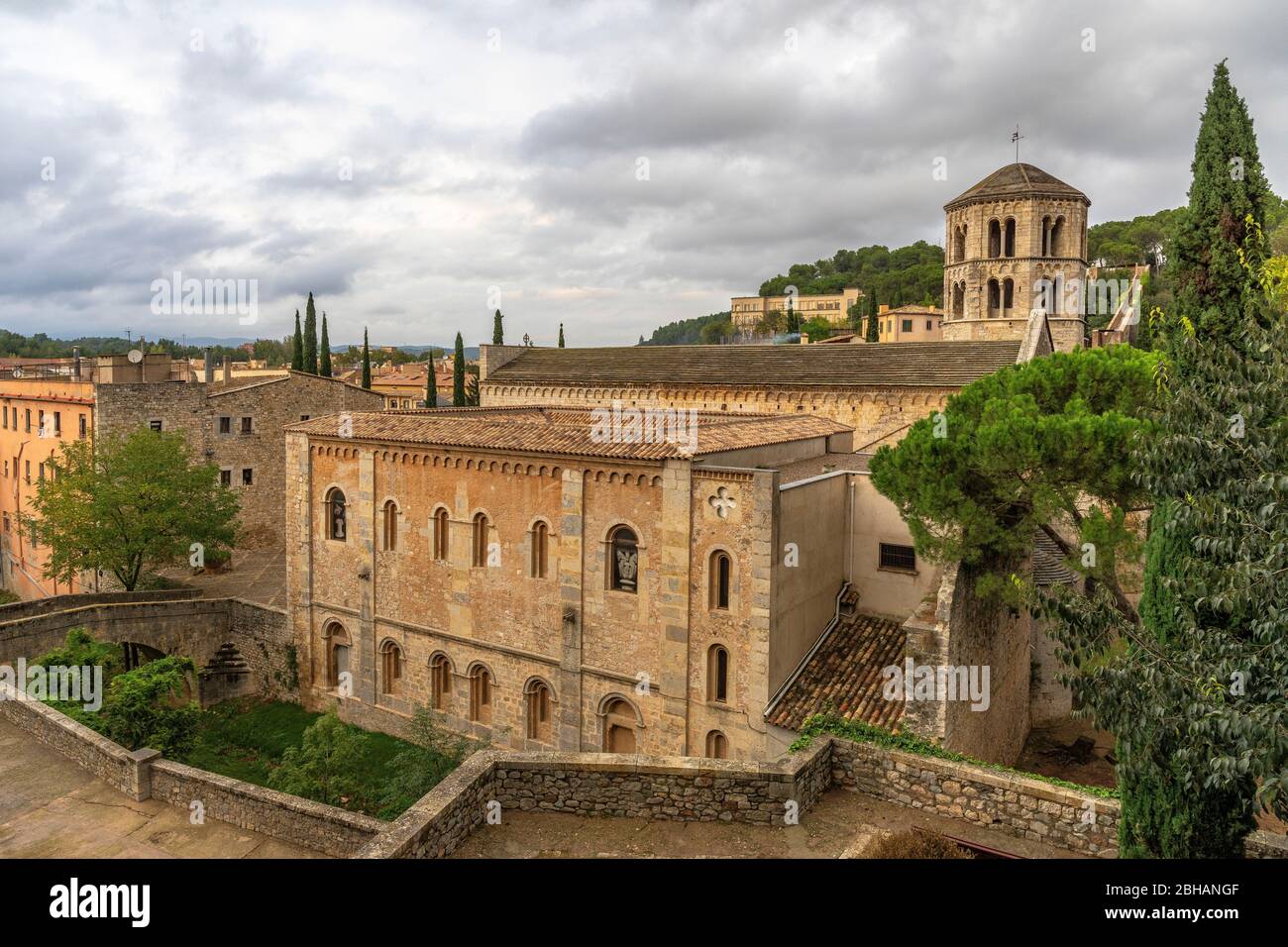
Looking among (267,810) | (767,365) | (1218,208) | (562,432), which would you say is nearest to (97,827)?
(267,810)

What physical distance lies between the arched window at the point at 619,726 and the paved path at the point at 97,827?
7.60 m

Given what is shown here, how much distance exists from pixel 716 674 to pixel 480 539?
6.99 m

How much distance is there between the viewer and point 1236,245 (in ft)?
29.1

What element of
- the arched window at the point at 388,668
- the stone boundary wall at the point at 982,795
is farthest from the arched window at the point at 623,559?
the arched window at the point at 388,668

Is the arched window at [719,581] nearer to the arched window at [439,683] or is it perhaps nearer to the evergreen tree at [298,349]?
the arched window at [439,683]

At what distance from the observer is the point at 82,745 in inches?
578

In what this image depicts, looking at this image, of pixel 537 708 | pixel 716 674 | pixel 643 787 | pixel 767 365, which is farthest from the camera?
pixel 767 365

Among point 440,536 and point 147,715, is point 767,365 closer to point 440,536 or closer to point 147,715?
point 440,536

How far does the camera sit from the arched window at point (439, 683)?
21750 mm

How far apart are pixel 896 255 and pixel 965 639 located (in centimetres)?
12855

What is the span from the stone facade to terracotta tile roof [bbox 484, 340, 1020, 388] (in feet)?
35.5

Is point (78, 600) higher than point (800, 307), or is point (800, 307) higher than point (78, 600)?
point (800, 307)

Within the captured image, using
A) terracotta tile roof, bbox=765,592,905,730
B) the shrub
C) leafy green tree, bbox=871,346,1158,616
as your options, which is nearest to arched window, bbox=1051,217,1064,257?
leafy green tree, bbox=871,346,1158,616
